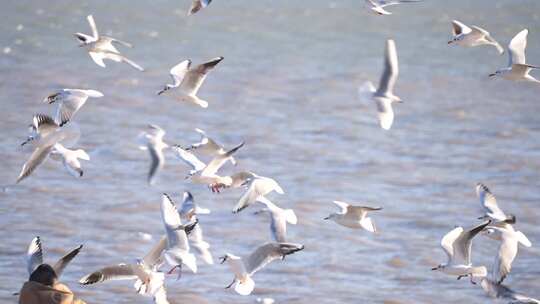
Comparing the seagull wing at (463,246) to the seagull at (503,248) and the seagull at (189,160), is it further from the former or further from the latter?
the seagull at (189,160)

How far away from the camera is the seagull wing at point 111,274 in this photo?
641cm

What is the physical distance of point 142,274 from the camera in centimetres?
661

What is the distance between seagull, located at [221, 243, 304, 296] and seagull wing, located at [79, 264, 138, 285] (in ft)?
1.99

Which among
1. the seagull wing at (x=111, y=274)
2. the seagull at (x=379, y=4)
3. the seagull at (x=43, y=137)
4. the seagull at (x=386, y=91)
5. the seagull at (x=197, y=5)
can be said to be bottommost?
the seagull wing at (x=111, y=274)

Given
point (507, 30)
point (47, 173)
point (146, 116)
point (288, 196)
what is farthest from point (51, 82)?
point (507, 30)

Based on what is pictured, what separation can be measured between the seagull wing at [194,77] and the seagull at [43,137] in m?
0.77

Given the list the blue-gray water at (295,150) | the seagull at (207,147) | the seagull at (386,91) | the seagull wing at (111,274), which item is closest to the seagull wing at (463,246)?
the seagull at (386,91)

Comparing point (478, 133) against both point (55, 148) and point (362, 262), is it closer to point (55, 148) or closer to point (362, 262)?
point (362, 262)

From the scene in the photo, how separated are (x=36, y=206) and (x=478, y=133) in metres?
6.06

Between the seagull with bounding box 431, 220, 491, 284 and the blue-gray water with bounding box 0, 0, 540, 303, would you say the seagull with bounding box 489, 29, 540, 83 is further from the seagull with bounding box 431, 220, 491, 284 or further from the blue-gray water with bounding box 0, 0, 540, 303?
the seagull with bounding box 431, 220, 491, 284

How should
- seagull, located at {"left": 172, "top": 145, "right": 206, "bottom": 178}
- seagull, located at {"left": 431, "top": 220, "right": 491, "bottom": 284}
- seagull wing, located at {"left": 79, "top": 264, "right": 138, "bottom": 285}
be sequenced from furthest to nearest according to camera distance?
1. seagull, located at {"left": 172, "top": 145, "right": 206, "bottom": 178}
2. seagull, located at {"left": 431, "top": 220, "right": 491, "bottom": 284}
3. seagull wing, located at {"left": 79, "top": 264, "right": 138, "bottom": 285}

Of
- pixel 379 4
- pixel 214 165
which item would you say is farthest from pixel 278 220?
pixel 379 4

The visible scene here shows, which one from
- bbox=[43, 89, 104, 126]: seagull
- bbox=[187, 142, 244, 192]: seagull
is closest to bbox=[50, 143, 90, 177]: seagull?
bbox=[43, 89, 104, 126]: seagull

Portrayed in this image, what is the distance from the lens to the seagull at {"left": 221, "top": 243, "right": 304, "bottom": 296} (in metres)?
6.76
